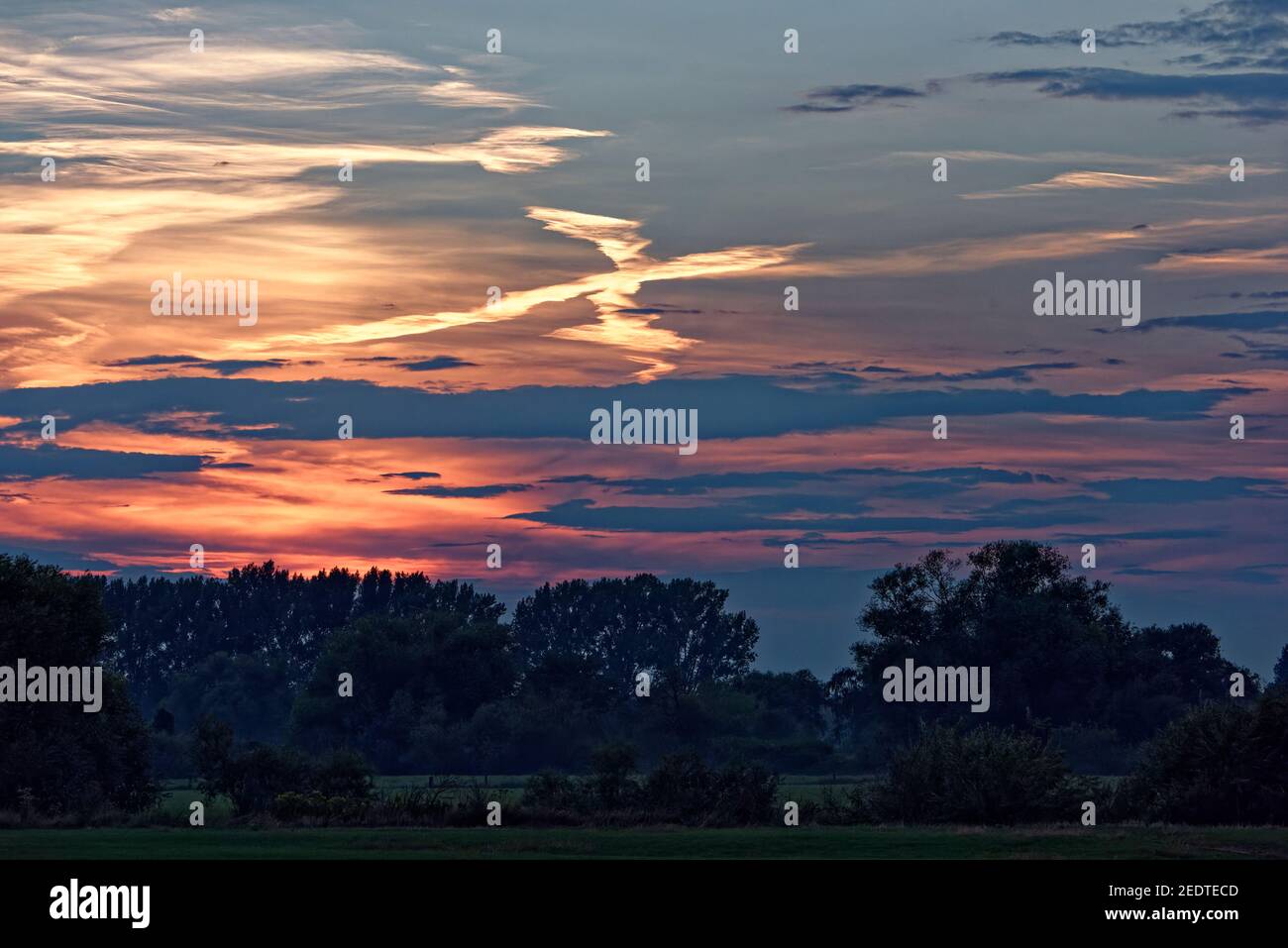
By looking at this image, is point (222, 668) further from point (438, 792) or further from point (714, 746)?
point (438, 792)

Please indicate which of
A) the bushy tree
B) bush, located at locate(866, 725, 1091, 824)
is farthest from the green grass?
the bushy tree

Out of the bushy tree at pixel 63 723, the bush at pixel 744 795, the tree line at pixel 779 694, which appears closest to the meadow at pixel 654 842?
the bush at pixel 744 795

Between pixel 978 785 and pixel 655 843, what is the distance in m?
15.4

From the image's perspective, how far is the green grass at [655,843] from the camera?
40688mm

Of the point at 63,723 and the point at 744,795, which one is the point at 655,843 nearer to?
the point at 744,795

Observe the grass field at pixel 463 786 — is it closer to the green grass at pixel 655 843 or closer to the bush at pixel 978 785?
the bush at pixel 978 785

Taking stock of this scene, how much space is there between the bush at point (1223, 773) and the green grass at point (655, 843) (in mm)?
5502

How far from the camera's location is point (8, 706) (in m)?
63.0

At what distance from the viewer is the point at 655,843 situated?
4478 centimetres

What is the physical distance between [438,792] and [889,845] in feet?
58.5

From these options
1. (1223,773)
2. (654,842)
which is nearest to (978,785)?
(1223,773)

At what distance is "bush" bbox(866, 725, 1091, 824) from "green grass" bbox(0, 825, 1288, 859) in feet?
13.4
